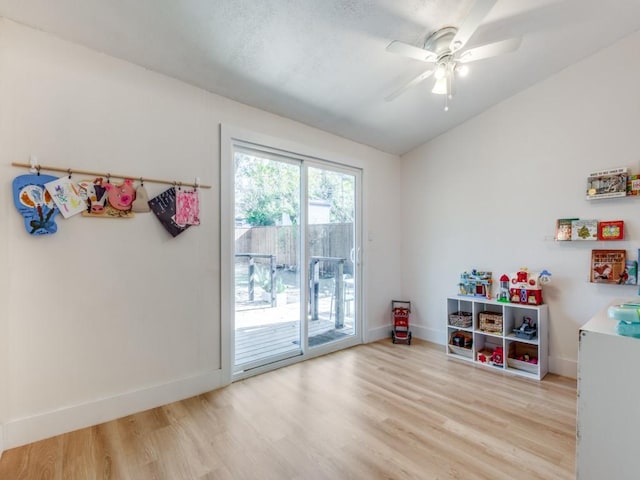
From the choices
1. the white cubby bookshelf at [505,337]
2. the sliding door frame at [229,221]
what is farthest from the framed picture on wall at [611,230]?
the sliding door frame at [229,221]

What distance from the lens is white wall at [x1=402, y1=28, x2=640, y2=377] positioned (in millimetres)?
2553

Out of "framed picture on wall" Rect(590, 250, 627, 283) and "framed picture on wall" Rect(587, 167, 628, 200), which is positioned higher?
"framed picture on wall" Rect(587, 167, 628, 200)

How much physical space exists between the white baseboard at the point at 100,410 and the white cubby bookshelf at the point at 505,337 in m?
2.43

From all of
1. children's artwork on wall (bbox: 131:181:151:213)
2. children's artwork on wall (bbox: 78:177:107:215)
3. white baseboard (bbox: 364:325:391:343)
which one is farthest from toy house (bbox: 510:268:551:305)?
children's artwork on wall (bbox: 78:177:107:215)

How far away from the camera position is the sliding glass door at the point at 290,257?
9.20ft

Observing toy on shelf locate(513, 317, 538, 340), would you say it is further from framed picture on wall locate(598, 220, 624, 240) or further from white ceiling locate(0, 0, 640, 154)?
white ceiling locate(0, 0, 640, 154)

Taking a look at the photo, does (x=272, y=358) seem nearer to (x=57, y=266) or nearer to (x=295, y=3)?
(x=57, y=266)

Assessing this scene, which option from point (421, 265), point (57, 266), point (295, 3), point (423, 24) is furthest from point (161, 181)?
point (421, 265)

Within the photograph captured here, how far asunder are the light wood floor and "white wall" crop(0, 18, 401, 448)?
233mm

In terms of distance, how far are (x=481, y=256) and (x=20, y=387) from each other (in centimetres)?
383

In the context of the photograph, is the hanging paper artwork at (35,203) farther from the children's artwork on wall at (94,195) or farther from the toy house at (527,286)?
the toy house at (527,286)

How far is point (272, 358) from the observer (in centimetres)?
293

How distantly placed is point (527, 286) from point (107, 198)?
3.49 meters

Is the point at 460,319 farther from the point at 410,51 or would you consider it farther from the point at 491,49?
the point at 410,51
